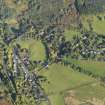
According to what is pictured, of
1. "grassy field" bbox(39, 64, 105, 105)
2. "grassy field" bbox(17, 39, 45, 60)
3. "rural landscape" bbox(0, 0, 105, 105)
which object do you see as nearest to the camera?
"grassy field" bbox(39, 64, 105, 105)

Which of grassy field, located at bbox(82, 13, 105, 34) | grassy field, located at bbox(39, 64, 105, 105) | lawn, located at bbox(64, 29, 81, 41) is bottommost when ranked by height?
grassy field, located at bbox(39, 64, 105, 105)

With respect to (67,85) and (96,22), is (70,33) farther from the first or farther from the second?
(67,85)

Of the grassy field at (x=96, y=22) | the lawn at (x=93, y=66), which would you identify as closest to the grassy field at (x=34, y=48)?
the lawn at (x=93, y=66)

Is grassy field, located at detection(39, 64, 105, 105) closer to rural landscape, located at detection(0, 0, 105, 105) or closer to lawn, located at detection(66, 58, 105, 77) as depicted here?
rural landscape, located at detection(0, 0, 105, 105)

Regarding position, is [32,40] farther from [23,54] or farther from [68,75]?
[68,75]

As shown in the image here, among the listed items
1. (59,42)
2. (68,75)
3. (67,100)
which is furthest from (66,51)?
(67,100)

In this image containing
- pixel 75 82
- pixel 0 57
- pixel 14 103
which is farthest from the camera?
pixel 0 57

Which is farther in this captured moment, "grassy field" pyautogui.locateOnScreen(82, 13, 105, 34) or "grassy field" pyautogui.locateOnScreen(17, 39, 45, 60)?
"grassy field" pyautogui.locateOnScreen(82, 13, 105, 34)

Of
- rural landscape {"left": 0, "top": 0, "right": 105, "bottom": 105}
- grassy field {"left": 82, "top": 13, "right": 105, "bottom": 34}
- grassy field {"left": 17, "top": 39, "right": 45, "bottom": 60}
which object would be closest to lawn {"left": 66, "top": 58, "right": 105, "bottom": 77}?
rural landscape {"left": 0, "top": 0, "right": 105, "bottom": 105}

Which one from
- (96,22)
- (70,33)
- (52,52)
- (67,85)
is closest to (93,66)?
(67,85)
